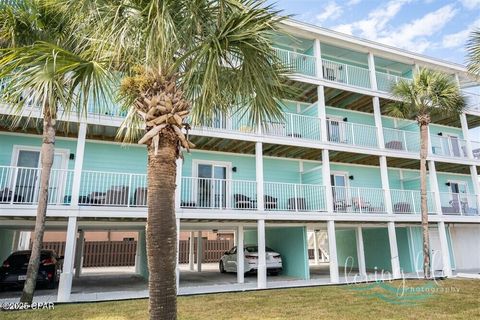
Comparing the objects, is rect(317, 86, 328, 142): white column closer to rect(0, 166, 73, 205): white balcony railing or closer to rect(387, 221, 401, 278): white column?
rect(387, 221, 401, 278): white column

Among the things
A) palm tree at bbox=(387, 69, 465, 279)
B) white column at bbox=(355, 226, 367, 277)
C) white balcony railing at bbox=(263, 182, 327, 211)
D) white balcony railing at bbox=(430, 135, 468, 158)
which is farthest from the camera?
white balcony railing at bbox=(430, 135, 468, 158)

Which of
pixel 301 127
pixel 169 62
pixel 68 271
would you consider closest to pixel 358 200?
pixel 301 127

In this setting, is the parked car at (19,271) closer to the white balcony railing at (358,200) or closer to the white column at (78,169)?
the white column at (78,169)

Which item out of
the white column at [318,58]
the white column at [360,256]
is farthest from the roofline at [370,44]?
the white column at [360,256]

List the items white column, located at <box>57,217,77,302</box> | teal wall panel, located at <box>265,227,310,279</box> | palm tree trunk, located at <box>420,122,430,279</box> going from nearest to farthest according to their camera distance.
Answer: white column, located at <box>57,217,77,302</box> → palm tree trunk, located at <box>420,122,430,279</box> → teal wall panel, located at <box>265,227,310,279</box>

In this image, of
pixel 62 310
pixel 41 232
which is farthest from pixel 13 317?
pixel 41 232

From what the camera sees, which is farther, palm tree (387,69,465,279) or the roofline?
the roofline

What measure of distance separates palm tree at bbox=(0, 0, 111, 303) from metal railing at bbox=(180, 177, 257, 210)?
557 centimetres

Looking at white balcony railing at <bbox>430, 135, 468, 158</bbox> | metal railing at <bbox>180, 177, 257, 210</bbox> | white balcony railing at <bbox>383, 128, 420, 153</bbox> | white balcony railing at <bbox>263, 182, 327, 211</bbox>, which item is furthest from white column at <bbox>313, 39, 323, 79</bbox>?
white balcony railing at <bbox>430, 135, 468, 158</bbox>

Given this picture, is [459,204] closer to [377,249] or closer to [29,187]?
[377,249]

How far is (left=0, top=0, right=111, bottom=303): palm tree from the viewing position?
4918 millimetres

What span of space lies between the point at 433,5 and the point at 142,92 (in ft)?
52.8

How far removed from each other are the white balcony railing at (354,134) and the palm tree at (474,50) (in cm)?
622

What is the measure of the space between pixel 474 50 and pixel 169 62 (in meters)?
9.89
